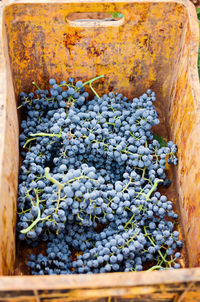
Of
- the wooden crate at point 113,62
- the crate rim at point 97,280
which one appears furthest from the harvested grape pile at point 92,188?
the crate rim at point 97,280

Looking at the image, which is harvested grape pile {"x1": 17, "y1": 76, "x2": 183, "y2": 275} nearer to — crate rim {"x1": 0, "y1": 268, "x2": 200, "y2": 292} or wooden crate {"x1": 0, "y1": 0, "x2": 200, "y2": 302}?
wooden crate {"x1": 0, "y1": 0, "x2": 200, "y2": 302}

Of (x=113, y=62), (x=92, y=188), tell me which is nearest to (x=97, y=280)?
(x=92, y=188)

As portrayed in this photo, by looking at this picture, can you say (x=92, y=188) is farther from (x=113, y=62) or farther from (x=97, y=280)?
(x=113, y=62)

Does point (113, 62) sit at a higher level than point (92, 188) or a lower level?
higher

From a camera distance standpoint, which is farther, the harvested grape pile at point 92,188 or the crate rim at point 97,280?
the harvested grape pile at point 92,188

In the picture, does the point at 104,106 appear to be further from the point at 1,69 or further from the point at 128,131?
the point at 1,69

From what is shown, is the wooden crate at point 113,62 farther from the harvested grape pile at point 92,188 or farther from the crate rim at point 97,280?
the crate rim at point 97,280

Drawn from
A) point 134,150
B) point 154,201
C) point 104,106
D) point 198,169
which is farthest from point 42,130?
point 198,169
